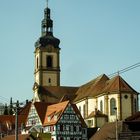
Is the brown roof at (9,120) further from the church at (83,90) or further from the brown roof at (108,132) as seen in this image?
the brown roof at (108,132)

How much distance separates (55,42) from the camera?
135 m

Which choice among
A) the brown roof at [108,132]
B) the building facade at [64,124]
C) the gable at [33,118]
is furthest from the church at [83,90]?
the brown roof at [108,132]

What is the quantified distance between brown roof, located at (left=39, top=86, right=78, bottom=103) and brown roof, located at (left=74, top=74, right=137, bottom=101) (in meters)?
2.80

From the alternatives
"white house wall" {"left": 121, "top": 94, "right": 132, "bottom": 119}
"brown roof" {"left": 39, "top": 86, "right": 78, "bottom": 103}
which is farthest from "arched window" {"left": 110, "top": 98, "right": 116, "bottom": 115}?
"brown roof" {"left": 39, "top": 86, "right": 78, "bottom": 103}

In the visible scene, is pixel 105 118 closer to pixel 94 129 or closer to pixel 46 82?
pixel 94 129

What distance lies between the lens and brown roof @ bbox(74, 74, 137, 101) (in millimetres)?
→ 104938

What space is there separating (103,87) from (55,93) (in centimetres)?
1889

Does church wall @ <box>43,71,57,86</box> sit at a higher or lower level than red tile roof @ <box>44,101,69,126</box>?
higher

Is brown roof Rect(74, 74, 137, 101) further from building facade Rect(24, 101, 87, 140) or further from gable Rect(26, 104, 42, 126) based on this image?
gable Rect(26, 104, 42, 126)

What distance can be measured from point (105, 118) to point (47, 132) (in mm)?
17061

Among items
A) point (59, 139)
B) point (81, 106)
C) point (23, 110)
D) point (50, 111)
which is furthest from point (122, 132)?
point (23, 110)

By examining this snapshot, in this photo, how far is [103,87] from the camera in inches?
4338

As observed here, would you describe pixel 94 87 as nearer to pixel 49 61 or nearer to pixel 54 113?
pixel 54 113

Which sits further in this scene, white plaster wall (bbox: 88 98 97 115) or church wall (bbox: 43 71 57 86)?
church wall (bbox: 43 71 57 86)
